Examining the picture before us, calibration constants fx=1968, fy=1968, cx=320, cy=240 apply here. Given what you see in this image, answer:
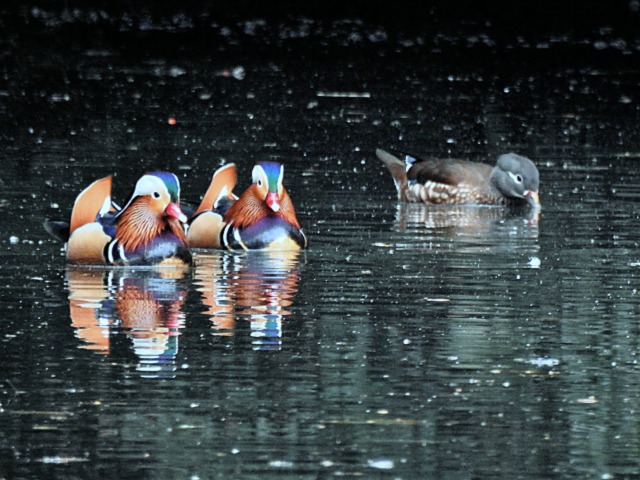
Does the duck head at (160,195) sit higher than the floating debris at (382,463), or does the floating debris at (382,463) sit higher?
the duck head at (160,195)

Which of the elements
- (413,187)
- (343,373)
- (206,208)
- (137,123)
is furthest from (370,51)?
(343,373)

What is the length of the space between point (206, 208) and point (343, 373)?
507cm

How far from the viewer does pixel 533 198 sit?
1661cm

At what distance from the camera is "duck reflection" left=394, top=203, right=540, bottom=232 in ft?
50.9

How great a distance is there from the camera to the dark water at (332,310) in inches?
318

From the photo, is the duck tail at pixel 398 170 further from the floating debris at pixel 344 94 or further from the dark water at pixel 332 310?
the floating debris at pixel 344 94

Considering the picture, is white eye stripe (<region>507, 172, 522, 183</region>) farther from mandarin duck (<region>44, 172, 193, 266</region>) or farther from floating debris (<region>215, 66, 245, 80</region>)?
floating debris (<region>215, 66, 245, 80</region>)

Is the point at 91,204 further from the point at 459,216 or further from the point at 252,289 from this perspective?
the point at 459,216

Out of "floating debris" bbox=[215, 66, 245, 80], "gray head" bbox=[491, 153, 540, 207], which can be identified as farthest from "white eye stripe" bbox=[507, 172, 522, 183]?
"floating debris" bbox=[215, 66, 245, 80]

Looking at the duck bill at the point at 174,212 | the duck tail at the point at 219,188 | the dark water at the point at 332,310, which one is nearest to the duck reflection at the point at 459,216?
the dark water at the point at 332,310

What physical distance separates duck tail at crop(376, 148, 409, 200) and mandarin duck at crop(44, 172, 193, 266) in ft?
14.9

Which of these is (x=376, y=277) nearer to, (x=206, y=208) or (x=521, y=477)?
(x=206, y=208)

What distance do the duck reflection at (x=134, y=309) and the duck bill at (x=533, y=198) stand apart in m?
4.67

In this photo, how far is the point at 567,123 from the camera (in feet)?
74.9
